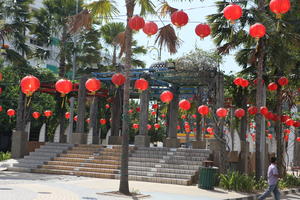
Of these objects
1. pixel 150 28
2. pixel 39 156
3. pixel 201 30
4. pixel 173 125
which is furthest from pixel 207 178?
pixel 39 156

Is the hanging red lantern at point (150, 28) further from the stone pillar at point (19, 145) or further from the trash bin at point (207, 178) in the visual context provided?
the stone pillar at point (19, 145)

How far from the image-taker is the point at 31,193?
37.5 ft

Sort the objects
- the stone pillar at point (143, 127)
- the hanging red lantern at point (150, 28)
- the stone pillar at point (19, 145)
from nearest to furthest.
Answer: the hanging red lantern at point (150, 28) → the stone pillar at point (143, 127) → the stone pillar at point (19, 145)

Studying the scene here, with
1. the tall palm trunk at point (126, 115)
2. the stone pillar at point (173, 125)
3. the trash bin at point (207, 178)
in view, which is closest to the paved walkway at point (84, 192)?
the trash bin at point (207, 178)

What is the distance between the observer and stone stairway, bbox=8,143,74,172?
19703mm

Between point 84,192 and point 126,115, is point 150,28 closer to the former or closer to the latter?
point 126,115

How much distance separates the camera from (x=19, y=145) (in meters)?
23.0

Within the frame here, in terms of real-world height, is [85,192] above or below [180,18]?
below

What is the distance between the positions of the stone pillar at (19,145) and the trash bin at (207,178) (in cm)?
1241

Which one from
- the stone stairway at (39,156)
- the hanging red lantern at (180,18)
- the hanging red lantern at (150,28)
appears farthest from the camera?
the stone stairway at (39,156)

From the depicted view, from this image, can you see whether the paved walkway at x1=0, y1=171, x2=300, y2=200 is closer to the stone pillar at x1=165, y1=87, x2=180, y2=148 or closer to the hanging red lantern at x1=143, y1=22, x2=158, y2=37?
the hanging red lantern at x1=143, y1=22, x2=158, y2=37

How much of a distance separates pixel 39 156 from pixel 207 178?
10401 mm

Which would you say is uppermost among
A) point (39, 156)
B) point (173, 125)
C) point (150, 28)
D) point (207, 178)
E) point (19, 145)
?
point (150, 28)

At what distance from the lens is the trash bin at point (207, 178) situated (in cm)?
1445
